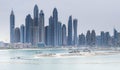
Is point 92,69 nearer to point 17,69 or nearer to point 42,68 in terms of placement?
point 42,68

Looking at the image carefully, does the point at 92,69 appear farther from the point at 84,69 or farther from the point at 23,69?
the point at 23,69

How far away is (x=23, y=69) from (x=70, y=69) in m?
9.06

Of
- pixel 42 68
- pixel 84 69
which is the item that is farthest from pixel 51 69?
pixel 84 69

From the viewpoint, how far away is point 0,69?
221ft

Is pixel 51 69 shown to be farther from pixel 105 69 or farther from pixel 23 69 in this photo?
pixel 105 69

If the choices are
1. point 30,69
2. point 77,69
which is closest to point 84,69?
point 77,69

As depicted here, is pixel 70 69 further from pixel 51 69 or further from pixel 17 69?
pixel 17 69

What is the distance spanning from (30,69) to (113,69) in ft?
52.3

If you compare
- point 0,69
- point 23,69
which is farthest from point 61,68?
point 0,69

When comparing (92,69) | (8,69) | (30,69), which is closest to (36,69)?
(30,69)

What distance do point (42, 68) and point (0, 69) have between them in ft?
26.9

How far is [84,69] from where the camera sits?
226 ft

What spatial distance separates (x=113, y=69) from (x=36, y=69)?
14.8 metres

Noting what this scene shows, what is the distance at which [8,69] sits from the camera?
68.1 meters
